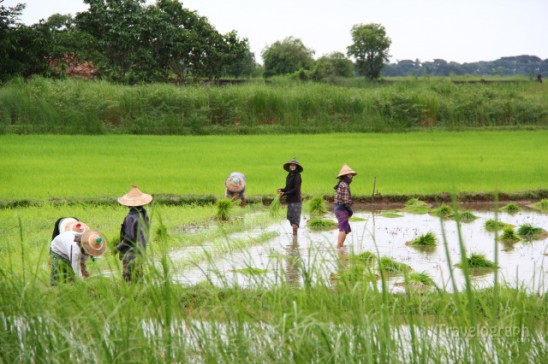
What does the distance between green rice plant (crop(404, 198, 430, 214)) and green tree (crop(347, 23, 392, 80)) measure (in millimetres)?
59872

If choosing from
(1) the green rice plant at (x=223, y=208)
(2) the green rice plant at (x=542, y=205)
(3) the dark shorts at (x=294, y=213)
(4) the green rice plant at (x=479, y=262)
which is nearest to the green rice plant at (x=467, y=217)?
(2) the green rice plant at (x=542, y=205)

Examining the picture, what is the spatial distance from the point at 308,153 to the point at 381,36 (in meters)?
53.8

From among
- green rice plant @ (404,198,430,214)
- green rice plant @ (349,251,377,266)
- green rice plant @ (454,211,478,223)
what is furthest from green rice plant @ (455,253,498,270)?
green rice plant @ (404,198,430,214)

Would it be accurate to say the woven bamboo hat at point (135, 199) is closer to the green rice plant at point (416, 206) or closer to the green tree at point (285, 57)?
the green rice plant at point (416, 206)

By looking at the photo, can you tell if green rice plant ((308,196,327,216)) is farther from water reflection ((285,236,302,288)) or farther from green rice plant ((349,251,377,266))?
green rice plant ((349,251,377,266))

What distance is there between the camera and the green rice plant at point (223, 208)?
14156 mm

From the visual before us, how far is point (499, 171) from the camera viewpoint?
21.3 meters

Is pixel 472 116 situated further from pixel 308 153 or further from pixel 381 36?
pixel 381 36

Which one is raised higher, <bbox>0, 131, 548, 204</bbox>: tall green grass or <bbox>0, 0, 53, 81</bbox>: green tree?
<bbox>0, 0, 53, 81</bbox>: green tree

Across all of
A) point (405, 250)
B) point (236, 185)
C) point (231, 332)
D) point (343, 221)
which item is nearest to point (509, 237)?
point (405, 250)

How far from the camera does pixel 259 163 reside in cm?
2269

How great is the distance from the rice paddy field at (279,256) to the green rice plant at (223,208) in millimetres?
135

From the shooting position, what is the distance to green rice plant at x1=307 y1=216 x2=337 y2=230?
44.4ft

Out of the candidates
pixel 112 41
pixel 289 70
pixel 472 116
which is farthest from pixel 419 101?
pixel 289 70
